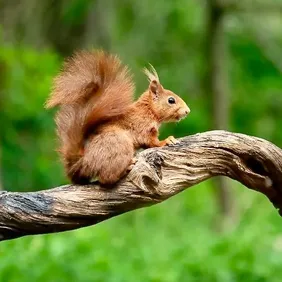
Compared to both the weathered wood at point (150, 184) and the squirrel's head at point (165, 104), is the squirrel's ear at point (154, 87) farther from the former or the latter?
the weathered wood at point (150, 184)

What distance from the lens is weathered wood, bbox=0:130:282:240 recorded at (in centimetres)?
228

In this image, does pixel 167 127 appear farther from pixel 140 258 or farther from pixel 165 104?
pixel 165 104

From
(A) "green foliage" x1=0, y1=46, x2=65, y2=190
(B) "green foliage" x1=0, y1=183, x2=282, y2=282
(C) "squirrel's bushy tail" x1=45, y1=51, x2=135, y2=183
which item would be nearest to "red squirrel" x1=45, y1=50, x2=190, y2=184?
(C) "squirrel's bushy tail" x1=45, y1=51, x2=135, y2=183

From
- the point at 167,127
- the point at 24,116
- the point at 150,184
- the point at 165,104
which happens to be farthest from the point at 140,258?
the point at 167,127

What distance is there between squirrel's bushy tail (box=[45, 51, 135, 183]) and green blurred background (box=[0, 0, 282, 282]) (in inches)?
68.0

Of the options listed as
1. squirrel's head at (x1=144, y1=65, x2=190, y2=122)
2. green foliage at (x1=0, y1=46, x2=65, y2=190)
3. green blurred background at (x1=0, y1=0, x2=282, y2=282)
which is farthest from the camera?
green foliage at (x1=0, y1=46, x2=65, y2=190)

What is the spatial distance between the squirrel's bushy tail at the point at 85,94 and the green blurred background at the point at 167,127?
68.0 inches

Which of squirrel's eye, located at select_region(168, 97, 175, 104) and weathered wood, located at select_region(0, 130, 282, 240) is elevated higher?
squirrel's eye, located at select_region(168, 97, 175, 104)

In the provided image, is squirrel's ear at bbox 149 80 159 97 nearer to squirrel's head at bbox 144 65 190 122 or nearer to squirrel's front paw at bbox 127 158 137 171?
squirrel's head at bbox 144 65 190 122

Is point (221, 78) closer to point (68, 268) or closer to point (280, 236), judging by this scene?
point (280, 236)

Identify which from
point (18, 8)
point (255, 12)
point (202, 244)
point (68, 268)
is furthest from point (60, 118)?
point (18, 8)

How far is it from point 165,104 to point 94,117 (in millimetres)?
346

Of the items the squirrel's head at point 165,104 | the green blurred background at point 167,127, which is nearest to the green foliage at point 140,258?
the green blurred background at point 167,127

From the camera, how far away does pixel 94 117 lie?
2385 mm
